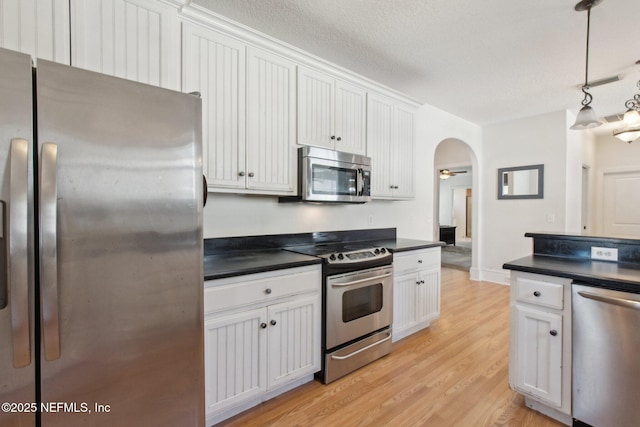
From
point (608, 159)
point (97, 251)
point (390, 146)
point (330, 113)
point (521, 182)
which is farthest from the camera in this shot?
point (608, 159)

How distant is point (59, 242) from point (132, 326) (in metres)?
0.40

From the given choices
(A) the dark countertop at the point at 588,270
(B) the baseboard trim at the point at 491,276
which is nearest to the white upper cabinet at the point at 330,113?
(A) the dark countertop at the point at 588,270

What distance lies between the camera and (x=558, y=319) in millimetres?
1675

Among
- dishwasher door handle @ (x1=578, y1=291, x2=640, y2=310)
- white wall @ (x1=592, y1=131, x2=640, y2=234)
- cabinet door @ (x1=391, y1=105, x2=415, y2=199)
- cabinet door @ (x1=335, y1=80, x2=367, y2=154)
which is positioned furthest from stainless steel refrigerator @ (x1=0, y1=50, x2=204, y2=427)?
white wall @ (x1=592, y1=131, x2=640, y2=234)

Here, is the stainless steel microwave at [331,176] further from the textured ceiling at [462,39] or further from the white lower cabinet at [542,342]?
the white lower cabinet at [542,342]

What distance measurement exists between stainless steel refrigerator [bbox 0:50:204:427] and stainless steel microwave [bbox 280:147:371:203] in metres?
1.19

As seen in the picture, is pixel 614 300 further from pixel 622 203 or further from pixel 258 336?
pixel 622 203

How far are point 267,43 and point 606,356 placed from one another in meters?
2.90

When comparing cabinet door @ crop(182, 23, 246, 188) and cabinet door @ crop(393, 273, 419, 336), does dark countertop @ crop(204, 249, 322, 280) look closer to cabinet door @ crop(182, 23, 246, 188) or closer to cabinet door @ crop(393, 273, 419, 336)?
cabinet door @ crop(182, 23, 246, 188)

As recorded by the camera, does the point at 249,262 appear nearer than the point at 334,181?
Yes

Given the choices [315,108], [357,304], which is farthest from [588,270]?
[315,108]

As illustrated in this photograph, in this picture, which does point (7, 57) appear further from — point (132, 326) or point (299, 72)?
point (299, 72)

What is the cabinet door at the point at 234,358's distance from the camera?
164cm

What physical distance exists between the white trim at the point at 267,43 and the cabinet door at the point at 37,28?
687 mm
